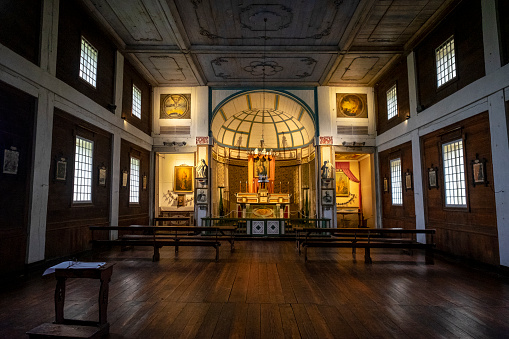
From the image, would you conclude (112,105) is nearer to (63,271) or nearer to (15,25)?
(15,25)

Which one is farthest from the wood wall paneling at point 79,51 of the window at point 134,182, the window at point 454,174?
the window at point 454,174

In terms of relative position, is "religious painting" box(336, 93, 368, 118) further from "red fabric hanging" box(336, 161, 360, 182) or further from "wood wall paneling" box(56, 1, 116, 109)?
"wood wall paneling" box(56, 1, 116, 109)

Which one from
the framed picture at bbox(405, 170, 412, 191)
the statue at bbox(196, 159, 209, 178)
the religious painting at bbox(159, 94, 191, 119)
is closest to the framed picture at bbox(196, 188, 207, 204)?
the statue at bbox(196, 159, 209, 178)

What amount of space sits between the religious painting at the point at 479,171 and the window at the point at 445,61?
7.91ft

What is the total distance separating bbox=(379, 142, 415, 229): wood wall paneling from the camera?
10023 mm

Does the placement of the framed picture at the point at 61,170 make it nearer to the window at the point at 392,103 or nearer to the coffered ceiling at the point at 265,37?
the coffered ceiling at the point at 265,37

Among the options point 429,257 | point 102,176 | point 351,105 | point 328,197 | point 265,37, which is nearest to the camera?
point 429,257

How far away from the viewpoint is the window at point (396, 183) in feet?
35.8

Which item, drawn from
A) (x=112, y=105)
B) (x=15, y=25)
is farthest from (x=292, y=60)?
(x=15, y=25)

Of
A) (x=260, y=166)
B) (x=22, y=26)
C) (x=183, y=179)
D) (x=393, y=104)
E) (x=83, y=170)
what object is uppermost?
(x=393, y=104)

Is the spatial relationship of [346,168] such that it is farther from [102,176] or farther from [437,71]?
[102,176]

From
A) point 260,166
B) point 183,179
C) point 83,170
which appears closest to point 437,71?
point 260,166

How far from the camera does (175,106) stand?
511 inches

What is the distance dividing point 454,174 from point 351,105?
5.95 meters
